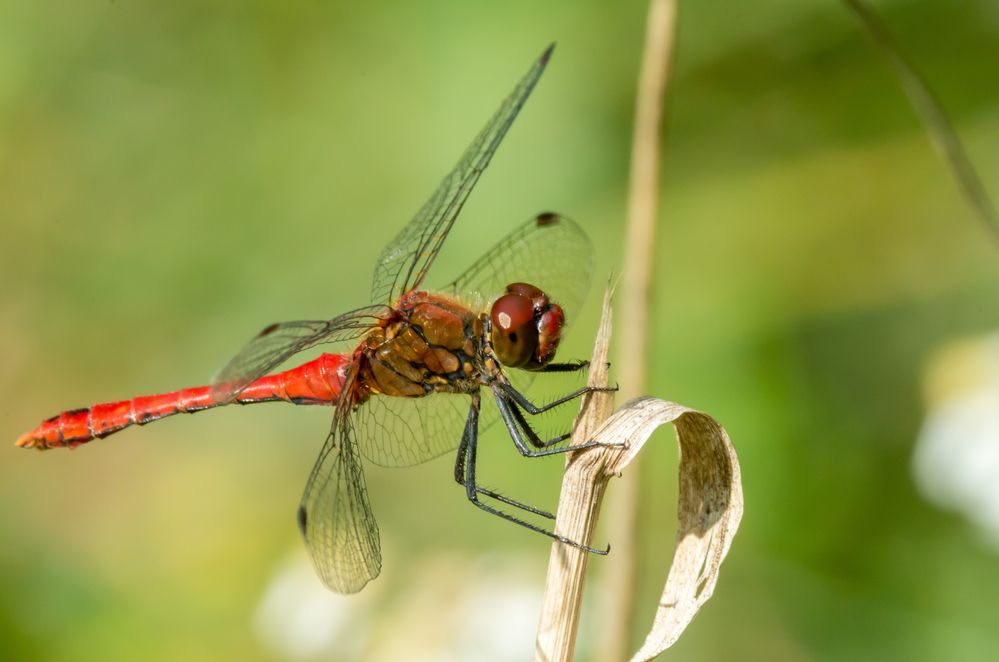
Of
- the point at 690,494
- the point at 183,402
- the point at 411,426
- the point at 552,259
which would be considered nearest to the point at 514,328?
the point at 552,259

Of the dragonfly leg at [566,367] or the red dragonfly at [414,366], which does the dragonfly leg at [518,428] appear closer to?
the red dragonfly at [414,366]

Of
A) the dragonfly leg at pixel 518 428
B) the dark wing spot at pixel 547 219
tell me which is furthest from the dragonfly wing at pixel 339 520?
the dark wing spot at pixel 547 219

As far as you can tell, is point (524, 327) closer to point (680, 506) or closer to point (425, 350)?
point (425, 350)

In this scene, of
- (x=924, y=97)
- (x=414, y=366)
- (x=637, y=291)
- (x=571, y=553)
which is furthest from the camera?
(x=414, y=366)

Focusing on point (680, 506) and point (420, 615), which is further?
point (420, 615)

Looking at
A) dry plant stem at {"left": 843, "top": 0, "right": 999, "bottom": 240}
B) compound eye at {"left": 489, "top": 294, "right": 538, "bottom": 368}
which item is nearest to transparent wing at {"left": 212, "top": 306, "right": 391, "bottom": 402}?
compound eye at {"left": 489, "top": 294, "right": 538, "bottom": 368}

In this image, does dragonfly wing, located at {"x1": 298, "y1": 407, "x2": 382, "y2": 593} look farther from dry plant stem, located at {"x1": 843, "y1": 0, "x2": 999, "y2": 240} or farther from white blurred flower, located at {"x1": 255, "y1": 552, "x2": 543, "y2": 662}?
dry plant stem, located at {"x1": 843, "y1": 0, "x2": 999, "y2": 240}

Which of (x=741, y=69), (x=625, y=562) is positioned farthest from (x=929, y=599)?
(x=741, y=69)
